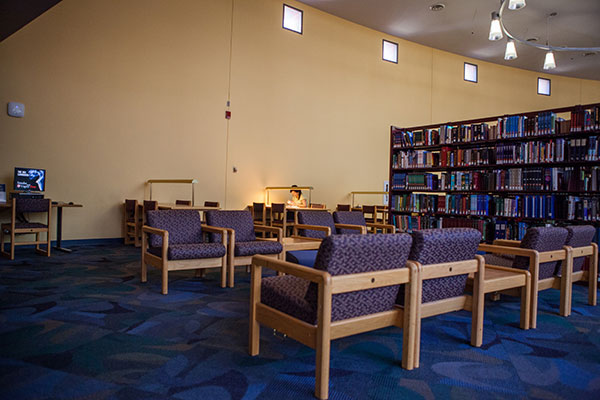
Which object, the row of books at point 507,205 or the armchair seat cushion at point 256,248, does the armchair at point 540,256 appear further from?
the armchair seat cushion at point 256,248

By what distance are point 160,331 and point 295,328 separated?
111cm

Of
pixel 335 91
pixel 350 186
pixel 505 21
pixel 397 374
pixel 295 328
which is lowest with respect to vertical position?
pixel 397 374

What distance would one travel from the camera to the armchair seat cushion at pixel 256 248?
4042 mm

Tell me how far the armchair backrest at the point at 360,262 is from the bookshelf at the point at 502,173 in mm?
3458

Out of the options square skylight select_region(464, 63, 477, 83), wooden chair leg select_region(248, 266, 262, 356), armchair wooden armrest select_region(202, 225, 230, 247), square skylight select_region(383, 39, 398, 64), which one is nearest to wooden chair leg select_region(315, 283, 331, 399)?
wooden chair leg select_region(248, 266, 262, 356)

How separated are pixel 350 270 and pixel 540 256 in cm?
181

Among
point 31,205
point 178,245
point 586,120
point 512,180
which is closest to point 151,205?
point 31,205

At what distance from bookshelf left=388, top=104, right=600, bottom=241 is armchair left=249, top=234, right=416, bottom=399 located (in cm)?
345

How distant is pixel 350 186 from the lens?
9898 millimetres

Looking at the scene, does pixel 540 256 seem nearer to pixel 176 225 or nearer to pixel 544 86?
pixel 176 225

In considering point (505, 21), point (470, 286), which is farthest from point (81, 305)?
point (505, 21)

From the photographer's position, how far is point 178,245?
388 cm

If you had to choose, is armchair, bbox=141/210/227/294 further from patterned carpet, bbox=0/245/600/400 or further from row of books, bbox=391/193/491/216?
row of books, bbox=391/193/491/216

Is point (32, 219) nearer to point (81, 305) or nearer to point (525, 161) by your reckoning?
point (81, 305)
